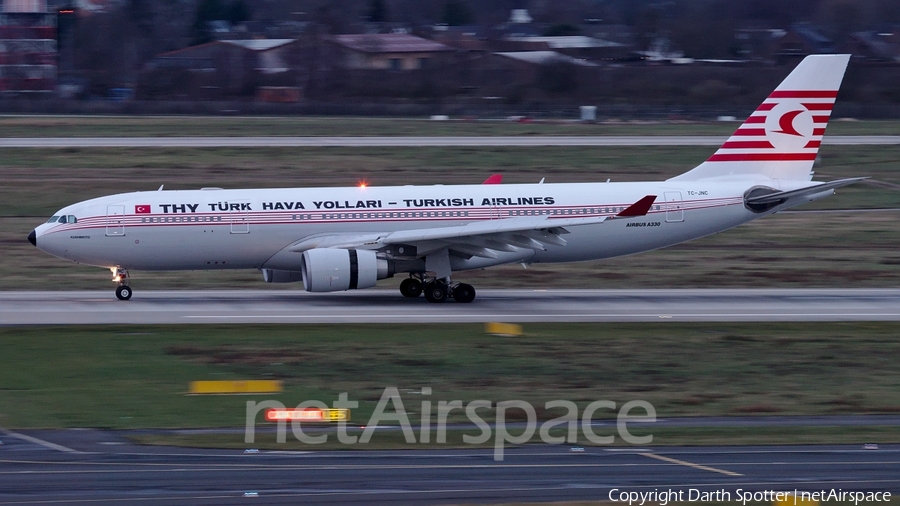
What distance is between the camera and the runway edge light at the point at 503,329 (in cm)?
2630

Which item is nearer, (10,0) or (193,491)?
(193,491)

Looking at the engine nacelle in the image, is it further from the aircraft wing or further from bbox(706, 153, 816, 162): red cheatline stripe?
bbox(706, 153, 816, 162): red cheatline stripe

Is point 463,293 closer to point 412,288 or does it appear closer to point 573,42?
point 412,288

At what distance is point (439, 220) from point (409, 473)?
17143 millimetres

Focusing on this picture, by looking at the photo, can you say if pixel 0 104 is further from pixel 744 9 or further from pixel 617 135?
pixel 744 9

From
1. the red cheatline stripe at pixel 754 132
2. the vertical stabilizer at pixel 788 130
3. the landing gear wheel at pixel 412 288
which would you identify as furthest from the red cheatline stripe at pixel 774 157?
the landing gear wheel at pixel 412 288

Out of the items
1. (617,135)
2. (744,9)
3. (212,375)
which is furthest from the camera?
(744,9)

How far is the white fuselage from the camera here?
3022 cm

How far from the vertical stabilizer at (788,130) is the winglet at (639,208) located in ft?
17.1

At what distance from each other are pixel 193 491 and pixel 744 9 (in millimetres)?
135713

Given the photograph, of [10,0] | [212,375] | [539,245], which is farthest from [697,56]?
[212,375]

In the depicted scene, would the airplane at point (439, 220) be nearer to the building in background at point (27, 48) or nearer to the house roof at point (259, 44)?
the building in background at point (27, 48)

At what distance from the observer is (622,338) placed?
25891 millimetres

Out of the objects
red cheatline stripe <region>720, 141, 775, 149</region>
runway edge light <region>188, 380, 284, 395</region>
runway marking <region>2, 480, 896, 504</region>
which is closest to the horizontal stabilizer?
red cheatline stripe <region>720, 141, 775, 149</region>
